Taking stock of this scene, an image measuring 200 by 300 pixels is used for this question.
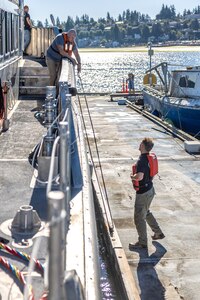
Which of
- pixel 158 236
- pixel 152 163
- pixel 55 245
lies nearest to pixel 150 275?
pixel 158 236

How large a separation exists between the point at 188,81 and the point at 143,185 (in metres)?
19.5

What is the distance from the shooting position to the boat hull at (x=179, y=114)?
1024 inches

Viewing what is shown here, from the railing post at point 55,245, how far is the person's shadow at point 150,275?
20.9ft

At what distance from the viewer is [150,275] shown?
9.13 m

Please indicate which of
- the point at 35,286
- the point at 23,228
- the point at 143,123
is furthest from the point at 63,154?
the point at 143,123

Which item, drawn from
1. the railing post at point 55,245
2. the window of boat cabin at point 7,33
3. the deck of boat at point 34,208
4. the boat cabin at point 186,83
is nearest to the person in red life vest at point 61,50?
the window of boat cabin at point 7,33

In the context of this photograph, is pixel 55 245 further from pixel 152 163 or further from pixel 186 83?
pixel 186 83

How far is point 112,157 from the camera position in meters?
18.0

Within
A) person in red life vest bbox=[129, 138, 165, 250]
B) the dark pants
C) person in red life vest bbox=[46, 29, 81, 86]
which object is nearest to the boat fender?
person in red life vest bbox=[129, 138, 165, 250]

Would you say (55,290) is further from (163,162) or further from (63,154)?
(163,162)

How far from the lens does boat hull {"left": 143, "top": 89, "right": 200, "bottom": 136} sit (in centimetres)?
2600

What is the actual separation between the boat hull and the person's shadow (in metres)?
Answer: 15.9

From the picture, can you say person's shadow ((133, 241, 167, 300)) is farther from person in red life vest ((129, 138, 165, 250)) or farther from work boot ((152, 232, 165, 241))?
person in red life vest ((129, 138, 165, 250))

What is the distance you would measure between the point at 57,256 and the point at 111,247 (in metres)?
7.55
